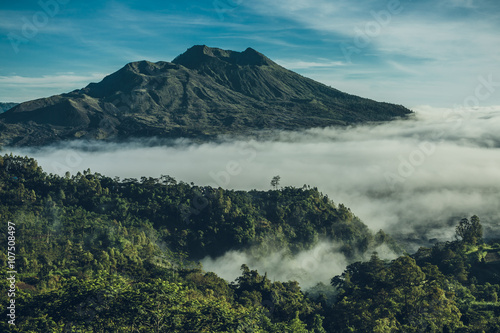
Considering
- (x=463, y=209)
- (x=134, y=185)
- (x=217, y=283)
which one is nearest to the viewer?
(x=217, y=283)

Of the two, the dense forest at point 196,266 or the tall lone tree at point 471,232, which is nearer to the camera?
the dense forest at point 196,266

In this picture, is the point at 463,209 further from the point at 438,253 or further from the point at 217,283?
the point at 217,283

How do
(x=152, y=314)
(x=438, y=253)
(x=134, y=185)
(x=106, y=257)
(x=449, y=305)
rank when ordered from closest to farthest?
1. (x=152, y=314)
2. (x=449, y=305)
3. (x=106, y=257)
4. (x=438, y=253)
5. (x=134, y=185)

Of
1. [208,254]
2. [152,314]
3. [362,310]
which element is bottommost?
[208,254]

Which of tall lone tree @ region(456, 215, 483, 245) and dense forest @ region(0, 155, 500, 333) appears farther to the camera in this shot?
tall lone tree @ region(456, 215, 483, 245)

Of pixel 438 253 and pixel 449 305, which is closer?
pixel 449 305

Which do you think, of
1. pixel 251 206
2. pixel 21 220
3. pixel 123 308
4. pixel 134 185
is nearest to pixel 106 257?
pixel 21 220

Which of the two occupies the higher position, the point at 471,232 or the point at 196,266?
the point at 471,232

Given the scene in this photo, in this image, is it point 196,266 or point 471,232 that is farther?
point 196,266
